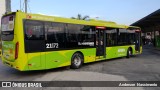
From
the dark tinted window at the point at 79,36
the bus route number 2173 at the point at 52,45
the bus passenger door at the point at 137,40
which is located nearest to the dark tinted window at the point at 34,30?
the bus route number 2173 at the point at 52,45

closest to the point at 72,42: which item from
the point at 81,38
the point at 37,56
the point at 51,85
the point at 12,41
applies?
the point at 81,38

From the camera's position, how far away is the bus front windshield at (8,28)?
10.4 m

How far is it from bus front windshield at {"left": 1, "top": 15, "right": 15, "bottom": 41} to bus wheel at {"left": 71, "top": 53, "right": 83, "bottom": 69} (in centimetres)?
368

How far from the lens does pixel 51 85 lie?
877 centimetres

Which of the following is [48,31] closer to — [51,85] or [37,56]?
[37,56]

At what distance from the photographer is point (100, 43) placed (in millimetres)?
15289

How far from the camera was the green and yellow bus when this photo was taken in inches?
398

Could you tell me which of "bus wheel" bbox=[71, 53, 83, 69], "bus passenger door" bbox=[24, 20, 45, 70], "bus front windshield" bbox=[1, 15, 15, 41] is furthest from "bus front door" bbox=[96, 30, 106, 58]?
"bus front windshield" bbox=[1, 15, 15, 41]

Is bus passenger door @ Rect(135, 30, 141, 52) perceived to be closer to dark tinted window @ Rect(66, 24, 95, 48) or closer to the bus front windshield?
dark tinted window @ Rect(66, 24, 95, 48)

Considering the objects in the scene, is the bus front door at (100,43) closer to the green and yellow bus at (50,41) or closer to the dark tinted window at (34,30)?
the green and yellow bus at (50,41)

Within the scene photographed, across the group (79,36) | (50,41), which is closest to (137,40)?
(79,36)

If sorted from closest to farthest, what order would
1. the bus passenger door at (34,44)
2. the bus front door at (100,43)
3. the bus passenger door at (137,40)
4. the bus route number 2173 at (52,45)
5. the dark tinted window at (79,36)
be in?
the bus passenger door at (34,44) → the bus route number 2173 at (52,45) → the dark tinted window at (79,36) → the bus front door at (100,43) → the bus passenger door at (137,40)

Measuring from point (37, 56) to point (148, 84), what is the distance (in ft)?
15.7

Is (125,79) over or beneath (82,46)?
beneath
